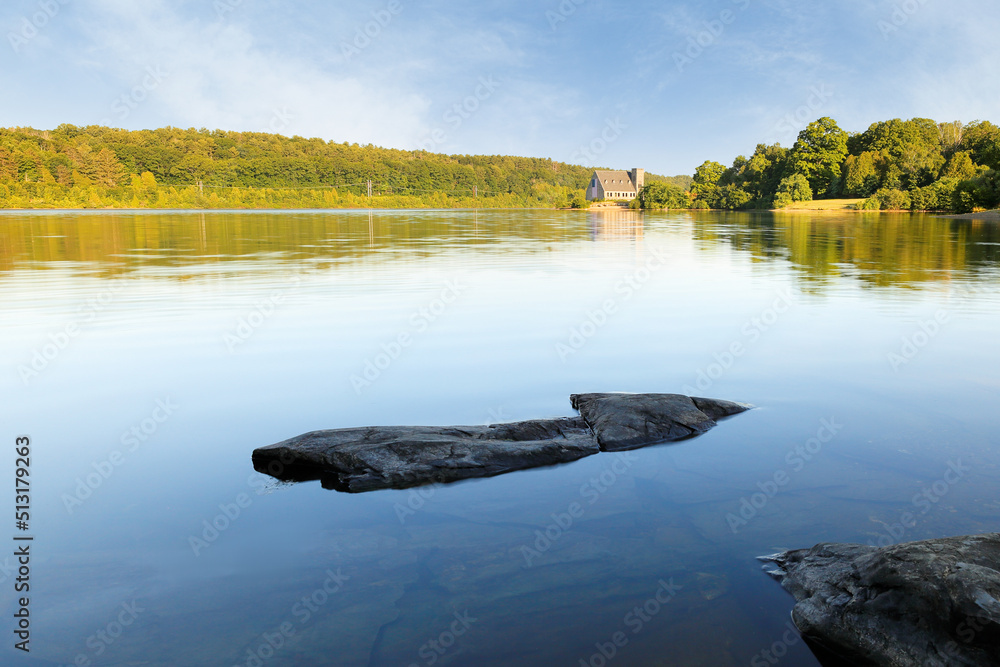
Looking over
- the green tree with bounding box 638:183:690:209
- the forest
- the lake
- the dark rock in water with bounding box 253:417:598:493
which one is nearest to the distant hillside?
the forest

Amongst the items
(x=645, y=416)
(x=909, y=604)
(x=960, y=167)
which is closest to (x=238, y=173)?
(x=960, y=167)

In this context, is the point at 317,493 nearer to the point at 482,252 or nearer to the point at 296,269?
the point at 296,269

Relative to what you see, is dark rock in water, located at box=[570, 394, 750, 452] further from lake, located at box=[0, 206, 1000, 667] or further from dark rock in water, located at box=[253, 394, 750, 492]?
lake, located at box=[0, 206, 1000, 667]

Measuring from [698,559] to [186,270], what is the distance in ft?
56.8

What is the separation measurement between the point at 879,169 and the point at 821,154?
11.7 metres

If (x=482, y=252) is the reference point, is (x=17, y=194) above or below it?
above

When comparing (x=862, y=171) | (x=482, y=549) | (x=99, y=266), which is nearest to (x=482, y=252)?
(x=99, y=266)

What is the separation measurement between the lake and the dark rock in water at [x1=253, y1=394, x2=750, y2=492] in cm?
19

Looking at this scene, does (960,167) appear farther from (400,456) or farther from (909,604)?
(909,604)

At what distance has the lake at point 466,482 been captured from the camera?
11.5 feet

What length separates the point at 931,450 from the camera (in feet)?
19.0

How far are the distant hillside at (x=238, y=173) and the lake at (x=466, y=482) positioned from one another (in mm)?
105555

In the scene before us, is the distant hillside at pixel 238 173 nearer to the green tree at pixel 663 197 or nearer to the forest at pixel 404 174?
the forest at pixel 404 174

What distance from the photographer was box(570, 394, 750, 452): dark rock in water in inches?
238
